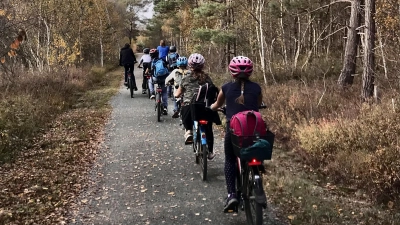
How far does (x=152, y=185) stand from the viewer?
676cm

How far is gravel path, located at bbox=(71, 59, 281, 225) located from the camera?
5.43 meters

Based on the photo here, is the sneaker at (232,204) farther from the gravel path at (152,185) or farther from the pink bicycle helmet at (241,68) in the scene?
the pink bicycle helmet at (241,68)

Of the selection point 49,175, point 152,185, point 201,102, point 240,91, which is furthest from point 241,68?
point 49,175

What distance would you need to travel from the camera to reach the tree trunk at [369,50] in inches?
433

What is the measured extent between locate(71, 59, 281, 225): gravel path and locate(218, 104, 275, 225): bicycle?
569 millimetres

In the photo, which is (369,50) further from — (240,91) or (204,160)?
(240,91)

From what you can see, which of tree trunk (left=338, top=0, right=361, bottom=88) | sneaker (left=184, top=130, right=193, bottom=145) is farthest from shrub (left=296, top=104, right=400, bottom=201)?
tree trunk (left=338, top=0, right=361, bottom=88)

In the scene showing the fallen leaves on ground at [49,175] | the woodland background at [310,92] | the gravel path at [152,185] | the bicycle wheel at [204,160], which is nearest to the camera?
the gravel path at [152,185]

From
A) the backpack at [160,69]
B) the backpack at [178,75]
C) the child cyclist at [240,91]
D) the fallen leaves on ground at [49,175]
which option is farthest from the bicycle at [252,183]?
the backpack at [160,69]

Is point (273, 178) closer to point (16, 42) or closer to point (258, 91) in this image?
point (258, 91)

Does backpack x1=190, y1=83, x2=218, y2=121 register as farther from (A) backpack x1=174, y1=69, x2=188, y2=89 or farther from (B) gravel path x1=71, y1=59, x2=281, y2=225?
(A) backpack x1=174, y1=69, x2=188, y2=89

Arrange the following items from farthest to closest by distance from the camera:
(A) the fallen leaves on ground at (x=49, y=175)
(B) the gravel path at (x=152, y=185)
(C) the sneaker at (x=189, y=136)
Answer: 1. (C) the sneaker at (x=189, y=136)
2. (A) the fallen leaves on ground at (x=49, y=175)
3. (B) the gravel path at (x=152, y=185)

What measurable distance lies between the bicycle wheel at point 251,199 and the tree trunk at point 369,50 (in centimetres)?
756

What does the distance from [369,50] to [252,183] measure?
8.40m
